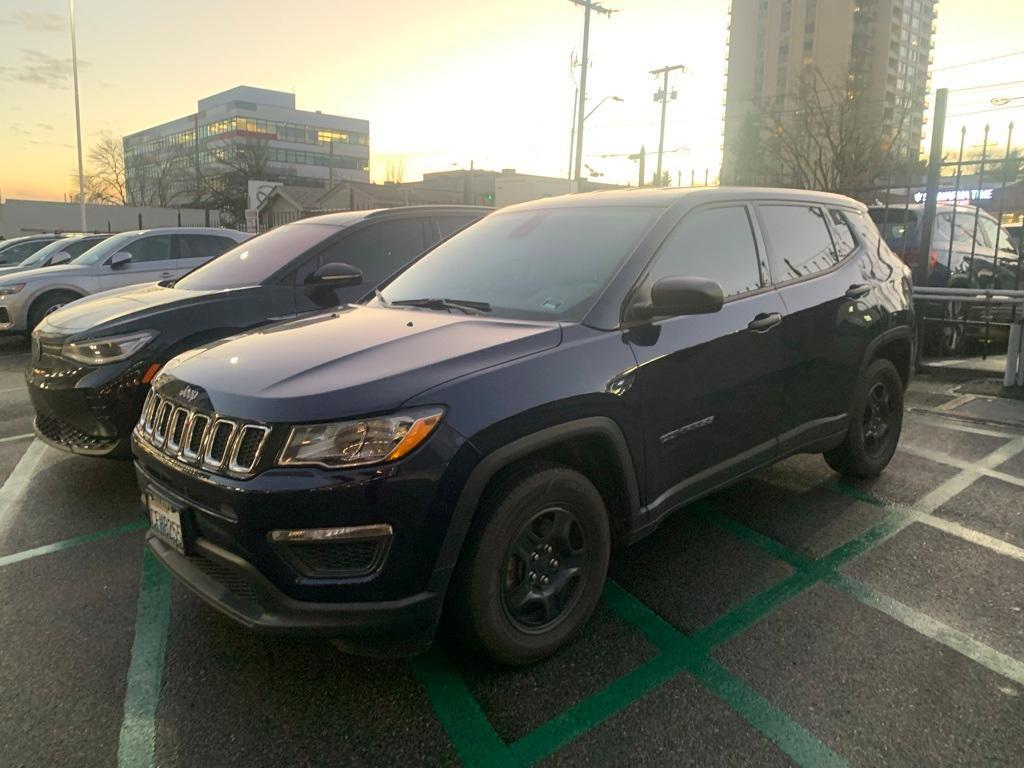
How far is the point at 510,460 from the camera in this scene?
2.39 metres

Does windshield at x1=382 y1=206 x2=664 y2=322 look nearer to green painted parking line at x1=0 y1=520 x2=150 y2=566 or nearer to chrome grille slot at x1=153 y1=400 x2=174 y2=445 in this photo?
chrome grille slot at x1=153 y1=400 x2=174 y2=445

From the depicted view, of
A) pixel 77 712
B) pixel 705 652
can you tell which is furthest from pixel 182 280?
pixel 705 652

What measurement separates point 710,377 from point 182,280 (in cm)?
418

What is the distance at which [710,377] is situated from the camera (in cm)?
314

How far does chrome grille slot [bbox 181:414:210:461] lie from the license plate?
0.21 meters

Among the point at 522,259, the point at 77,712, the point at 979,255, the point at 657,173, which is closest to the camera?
the point at 77,712

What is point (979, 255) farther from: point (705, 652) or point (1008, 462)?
point (705, 652)

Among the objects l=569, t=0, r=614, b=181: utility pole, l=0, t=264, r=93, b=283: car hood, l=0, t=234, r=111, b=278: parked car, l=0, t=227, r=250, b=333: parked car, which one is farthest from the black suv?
l=569, t=0, r=614, b=181: utility pole

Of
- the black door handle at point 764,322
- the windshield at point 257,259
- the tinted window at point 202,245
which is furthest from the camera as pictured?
the tinted window at point 202,245

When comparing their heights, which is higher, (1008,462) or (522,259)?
(522,259)

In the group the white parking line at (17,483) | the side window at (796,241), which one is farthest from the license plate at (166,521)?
the side window at (796,241)

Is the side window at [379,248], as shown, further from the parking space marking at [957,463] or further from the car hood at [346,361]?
the parking space marking at [957,463]

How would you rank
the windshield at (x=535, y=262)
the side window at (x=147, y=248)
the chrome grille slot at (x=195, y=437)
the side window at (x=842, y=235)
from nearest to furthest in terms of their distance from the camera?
the chrome grille slot at (x=195, y=437)
the windshield at (x=535, y=262)
the side window at (x=842, y=235)
the side window at (x=147, y=248)

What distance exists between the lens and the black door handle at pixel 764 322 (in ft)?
11.2
